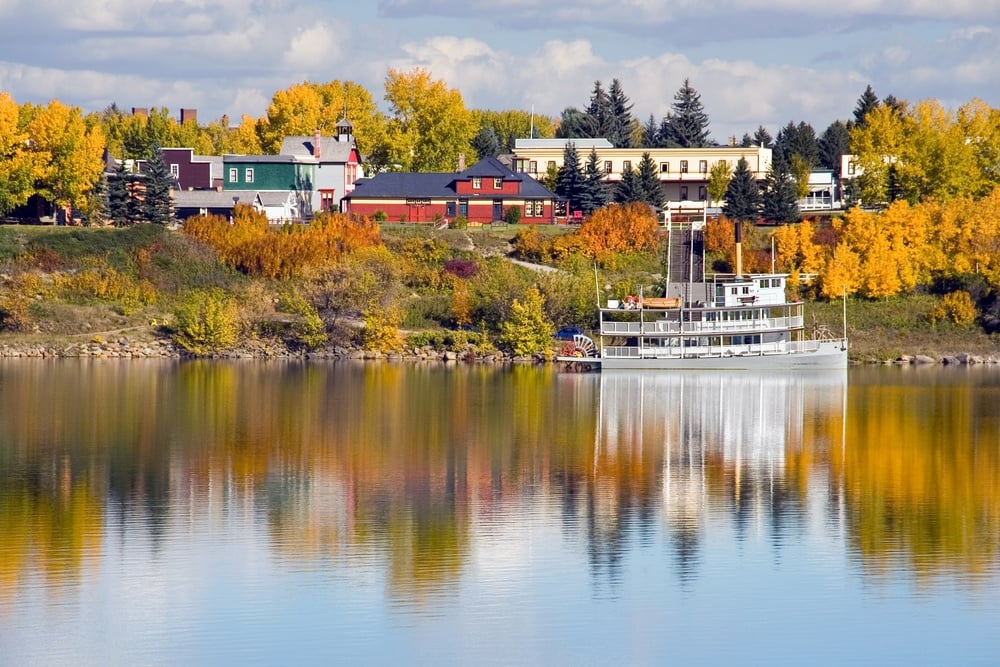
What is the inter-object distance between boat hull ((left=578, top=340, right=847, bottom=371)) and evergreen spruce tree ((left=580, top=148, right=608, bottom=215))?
26.7 metres

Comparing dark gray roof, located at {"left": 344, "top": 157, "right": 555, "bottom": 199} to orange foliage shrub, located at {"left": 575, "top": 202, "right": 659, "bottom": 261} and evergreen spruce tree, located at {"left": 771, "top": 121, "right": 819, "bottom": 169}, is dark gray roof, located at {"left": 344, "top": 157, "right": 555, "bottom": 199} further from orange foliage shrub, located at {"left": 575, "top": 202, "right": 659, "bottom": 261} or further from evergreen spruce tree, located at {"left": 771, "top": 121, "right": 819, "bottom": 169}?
evergreen spruce tree, located at {"left": 771, "top": 121, "right": 819, "bottom": 169}

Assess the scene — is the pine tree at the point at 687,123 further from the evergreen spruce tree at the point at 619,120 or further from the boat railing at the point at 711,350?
the boat railing at the point at 711,350

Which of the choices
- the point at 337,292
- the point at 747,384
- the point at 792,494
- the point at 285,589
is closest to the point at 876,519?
the point at 792,494

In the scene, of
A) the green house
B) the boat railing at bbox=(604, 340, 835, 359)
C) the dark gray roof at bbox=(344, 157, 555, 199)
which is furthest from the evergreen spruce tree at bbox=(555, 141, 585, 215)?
the boat railing at bbox=(604, 340, 835, 359)

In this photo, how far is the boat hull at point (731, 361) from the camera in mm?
66688

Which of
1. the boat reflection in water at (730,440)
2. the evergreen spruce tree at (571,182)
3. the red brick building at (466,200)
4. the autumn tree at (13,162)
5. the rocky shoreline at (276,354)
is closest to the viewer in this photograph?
the boat reflection in water at (730,440)

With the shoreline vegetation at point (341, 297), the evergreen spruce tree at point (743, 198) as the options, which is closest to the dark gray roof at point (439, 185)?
the shoreline vegetation at point (341, 297)

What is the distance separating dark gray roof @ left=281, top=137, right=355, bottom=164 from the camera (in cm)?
9800

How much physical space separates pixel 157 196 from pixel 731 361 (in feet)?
120

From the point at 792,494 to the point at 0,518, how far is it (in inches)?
718

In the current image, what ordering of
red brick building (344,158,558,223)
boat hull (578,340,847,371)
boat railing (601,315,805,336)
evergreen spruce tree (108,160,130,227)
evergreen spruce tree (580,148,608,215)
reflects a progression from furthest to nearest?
1. evergreen spruce tree (580,148,608,215)
2. red brick building (344,158,558,223)
3. evergreen spruce tree (108,160,130,227)
4. boat railing (601,315,805,336)
5. boat hull (578,340,847,371)

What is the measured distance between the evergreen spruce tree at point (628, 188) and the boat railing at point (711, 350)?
1035 inches

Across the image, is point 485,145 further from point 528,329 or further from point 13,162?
point 528,329

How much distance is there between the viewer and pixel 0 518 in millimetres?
31750
